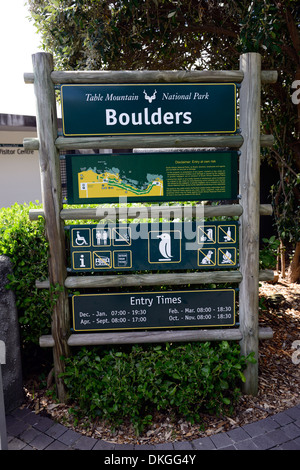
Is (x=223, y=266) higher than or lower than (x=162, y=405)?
higher

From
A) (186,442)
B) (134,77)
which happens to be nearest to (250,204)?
(134,77)

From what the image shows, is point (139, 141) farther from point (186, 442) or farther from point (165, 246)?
point (186, 442)

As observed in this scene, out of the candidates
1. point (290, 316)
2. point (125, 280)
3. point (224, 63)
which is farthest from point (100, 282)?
point (224, 63)

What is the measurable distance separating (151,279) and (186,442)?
4.45 ft

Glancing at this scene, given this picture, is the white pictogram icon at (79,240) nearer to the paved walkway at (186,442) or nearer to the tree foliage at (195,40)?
the paved walkway at (186,442)

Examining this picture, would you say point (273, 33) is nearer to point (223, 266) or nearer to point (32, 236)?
point (223, 266)

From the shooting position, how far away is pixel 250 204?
3.48 m

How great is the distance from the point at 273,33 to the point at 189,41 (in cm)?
253

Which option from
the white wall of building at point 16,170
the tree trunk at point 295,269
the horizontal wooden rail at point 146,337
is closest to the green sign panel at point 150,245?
the horizontal wooden rail at point 146,337

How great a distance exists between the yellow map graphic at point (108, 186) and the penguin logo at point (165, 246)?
398mm

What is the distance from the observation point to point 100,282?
355 centimetres

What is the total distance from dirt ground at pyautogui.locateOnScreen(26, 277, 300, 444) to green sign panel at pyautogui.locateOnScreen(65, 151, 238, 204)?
75.1 inches

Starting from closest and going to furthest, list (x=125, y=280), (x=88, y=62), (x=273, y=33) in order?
1. (x=125, y=280)
2. (x=273, y=33)
3. (x=88, y=62)

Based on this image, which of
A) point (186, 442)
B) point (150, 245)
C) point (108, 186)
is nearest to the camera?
point (186, 442)
